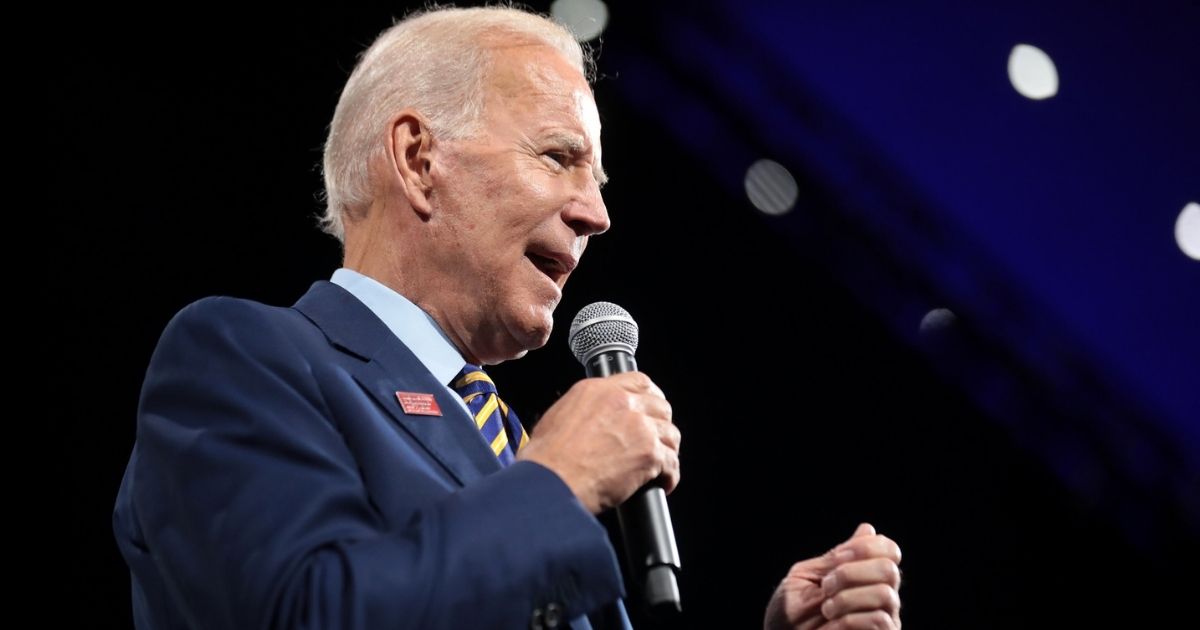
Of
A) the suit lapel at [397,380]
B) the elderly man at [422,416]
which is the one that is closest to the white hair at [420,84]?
the elderly man at [422,416]

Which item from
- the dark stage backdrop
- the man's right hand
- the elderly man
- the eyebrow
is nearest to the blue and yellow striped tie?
the elderly man

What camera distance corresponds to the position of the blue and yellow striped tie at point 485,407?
1.52 metres

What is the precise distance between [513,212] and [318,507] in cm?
70

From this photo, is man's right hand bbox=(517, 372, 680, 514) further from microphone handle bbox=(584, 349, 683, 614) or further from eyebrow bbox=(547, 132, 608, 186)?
eyebrow bbox=(547, 132, 608, 186)

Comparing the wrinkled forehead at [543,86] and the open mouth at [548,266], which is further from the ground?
the wrinkled forehead at [543,86]

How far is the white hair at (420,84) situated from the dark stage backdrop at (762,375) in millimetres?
1071

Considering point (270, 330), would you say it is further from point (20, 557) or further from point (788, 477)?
point (788, 477)

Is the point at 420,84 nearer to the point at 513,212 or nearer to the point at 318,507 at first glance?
the point at 513,212

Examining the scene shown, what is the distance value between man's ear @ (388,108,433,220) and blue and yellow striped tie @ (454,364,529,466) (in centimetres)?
29

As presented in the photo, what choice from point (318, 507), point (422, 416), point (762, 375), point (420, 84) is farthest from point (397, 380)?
point (762, 375)

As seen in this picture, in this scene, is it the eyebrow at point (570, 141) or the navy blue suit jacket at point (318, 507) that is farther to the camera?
the eyebrow at point (570, 141)

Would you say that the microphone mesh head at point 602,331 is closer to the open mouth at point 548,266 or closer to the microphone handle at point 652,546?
the open mouth at point 548,266

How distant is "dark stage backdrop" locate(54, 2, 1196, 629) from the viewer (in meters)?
2.92

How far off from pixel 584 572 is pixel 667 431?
24 centimetres
